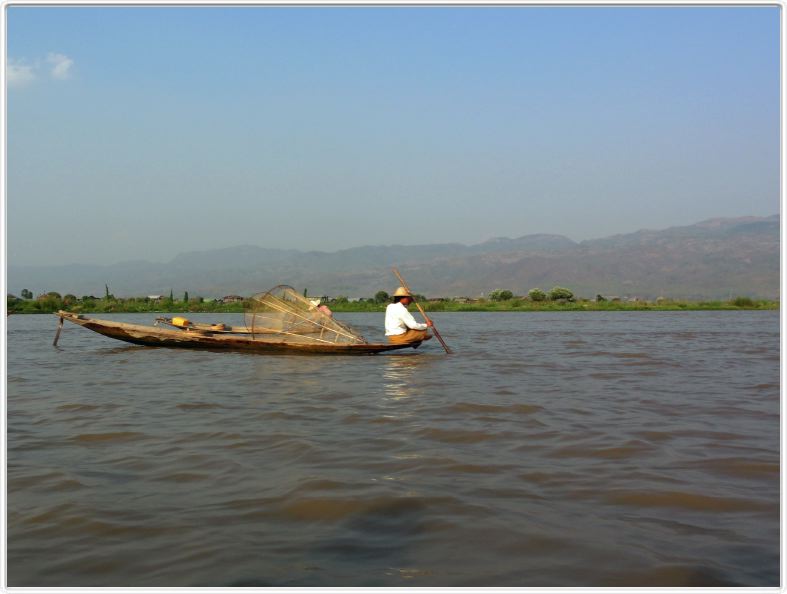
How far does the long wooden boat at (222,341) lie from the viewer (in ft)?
40.0

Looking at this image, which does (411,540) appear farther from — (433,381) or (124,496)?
(433,381)

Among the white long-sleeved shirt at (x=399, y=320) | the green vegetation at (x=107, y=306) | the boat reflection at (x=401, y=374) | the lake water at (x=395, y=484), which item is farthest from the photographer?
the green vegetation at (x=107, y=306)

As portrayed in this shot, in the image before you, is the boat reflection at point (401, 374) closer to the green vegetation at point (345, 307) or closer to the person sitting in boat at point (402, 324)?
the person sitting in boat at point (402, 324)

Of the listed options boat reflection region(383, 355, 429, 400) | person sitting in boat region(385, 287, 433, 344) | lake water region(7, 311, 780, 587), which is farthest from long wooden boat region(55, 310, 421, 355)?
lake water region(7, 311, 780, 587)

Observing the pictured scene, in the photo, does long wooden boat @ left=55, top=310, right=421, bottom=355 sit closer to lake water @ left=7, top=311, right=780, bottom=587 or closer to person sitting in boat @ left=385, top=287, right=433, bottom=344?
person sitting in boat @ left=385, top=287, right=433, bottom=344

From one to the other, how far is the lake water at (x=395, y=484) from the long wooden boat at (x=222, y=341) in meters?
3.46

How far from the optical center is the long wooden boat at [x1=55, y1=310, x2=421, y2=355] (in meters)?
12.2

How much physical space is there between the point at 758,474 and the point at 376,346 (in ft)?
26.8

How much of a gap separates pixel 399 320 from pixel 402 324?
0.34 feet

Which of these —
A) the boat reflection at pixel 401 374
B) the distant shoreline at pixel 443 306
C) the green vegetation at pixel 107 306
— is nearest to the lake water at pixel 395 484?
the boat reflection at pixel 401 374

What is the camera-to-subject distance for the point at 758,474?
14.3ft

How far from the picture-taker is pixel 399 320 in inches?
487

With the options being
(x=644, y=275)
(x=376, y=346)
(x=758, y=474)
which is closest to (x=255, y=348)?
(x=376, y=346)

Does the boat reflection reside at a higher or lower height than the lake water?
higher
